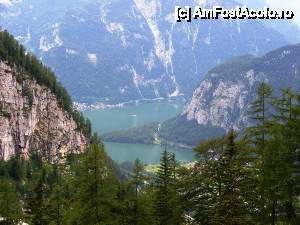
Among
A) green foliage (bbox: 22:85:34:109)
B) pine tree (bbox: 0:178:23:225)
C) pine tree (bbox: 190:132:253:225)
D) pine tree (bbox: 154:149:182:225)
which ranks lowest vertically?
pine tree (bbox: 0:178:23:225)

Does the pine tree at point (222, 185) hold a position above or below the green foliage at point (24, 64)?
below

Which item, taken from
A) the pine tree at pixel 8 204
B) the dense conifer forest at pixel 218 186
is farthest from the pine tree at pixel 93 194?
the pine tree at pixel 8 204

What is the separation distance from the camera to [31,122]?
182875 mm

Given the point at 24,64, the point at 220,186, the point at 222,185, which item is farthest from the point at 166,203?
the point at 24,64

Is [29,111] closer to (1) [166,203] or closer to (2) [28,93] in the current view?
(2) [28,93]

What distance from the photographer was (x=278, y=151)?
44.7 metres

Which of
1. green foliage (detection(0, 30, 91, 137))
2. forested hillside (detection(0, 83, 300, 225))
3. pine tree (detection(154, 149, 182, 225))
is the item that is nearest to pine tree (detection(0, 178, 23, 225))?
forested hillside (detection(0, 83, 300, 225))

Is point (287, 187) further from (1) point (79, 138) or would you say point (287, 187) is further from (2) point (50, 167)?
(1) point (79, 138)

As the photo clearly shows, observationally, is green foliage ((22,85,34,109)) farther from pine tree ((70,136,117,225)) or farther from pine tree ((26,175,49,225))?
pine tree ((70,136,117,225))

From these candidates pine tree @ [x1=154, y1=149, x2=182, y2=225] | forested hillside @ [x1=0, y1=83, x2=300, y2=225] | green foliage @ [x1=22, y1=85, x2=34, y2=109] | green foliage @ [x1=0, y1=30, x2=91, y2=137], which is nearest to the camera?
forested hillside @ [x1=0, y1=83, x2=300, y2=225]

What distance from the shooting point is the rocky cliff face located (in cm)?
17150

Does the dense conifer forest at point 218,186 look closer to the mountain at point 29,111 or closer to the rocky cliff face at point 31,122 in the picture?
the rocky cliff face at point 31,122

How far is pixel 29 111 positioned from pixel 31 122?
3647mm

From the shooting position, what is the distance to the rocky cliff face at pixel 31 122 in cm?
17150
